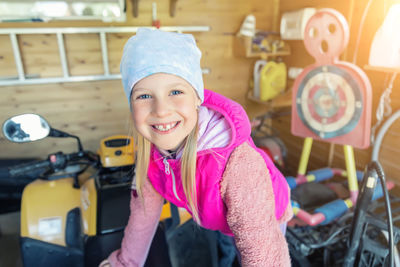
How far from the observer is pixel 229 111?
0.65 metres

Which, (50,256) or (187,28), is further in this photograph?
(187,28)

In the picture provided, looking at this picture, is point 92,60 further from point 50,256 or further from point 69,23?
point 50,256

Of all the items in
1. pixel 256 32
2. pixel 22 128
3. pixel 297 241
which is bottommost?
pixel 297 241

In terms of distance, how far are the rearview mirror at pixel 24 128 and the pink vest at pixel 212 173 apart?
417mm

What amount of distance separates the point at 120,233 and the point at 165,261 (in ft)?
0.70

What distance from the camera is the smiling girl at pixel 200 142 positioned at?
58 centimetres

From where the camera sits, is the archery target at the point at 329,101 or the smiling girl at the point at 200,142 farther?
the archery target at the point at 329,101

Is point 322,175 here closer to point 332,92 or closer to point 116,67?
point 332,92

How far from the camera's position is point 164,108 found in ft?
1.90

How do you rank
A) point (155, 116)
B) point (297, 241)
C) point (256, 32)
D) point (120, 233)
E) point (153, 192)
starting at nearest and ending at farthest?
point (155, 116) < point (153, 192) < point (120, 233) < point (297, 241) < point (256, 32)

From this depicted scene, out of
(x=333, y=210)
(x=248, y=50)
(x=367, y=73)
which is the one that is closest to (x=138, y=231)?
(x=333, y=210)

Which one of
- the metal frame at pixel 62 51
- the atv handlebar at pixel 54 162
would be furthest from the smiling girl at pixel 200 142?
the metal frame at pixel 62 51

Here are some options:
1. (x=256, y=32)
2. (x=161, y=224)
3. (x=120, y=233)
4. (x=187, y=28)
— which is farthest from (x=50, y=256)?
(x=256, y=32)

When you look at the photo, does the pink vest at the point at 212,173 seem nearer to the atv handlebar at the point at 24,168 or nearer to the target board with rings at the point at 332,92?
the atv handlebar at the point at 24,168
